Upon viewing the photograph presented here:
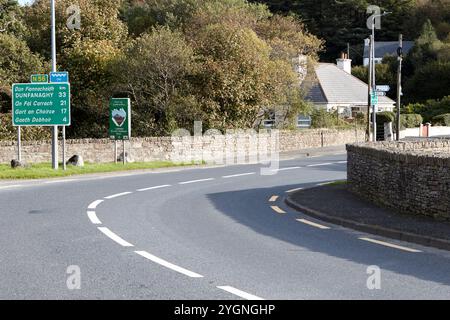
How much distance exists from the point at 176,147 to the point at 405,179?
71.5 ft

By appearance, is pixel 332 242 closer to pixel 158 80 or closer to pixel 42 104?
pixel 42 104

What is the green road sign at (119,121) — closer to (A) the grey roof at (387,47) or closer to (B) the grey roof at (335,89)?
(B) the grey roof at (335,89)

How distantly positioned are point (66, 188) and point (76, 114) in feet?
67.8

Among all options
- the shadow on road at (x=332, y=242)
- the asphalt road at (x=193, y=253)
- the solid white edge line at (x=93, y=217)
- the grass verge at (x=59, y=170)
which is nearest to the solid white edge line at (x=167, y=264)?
the asphalt road at (x=193, y=253)

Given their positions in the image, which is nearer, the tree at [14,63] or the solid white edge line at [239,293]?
the solid white edge line at [239,293]

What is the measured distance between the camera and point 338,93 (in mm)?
65750

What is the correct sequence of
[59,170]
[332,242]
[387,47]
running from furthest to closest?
[387,47] < [59,170] < [332,242]

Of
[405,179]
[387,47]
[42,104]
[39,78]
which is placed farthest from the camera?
[387,47]

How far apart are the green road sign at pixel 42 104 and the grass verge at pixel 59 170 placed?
1.87 m

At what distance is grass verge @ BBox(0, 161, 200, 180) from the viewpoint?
1006 inches

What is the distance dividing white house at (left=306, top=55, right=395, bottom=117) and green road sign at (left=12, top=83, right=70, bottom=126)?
1390 inches

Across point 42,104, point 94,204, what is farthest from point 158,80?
point 94,204

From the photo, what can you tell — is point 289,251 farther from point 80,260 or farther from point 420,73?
point 420,73

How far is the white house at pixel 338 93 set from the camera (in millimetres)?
63656
